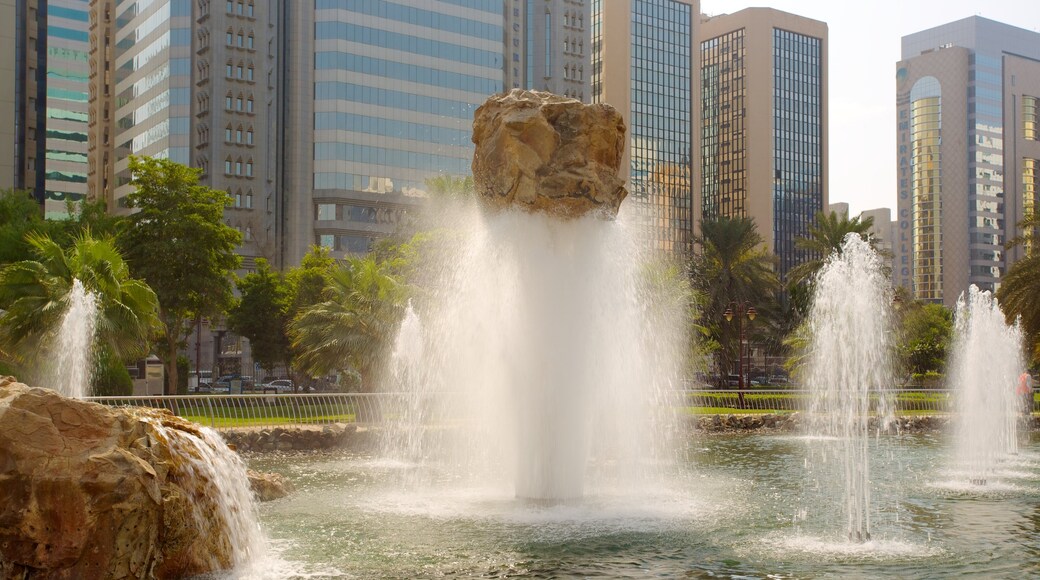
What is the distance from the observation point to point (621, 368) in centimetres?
1797

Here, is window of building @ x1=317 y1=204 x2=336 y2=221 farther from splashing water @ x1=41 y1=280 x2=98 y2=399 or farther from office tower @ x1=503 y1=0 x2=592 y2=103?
splashing water @ x1=41 y1=280 x2=98 y2=399

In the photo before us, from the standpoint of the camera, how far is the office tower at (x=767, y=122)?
159m

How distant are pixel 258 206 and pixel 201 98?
39.4 ft

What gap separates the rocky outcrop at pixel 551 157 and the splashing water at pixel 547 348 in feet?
1.20

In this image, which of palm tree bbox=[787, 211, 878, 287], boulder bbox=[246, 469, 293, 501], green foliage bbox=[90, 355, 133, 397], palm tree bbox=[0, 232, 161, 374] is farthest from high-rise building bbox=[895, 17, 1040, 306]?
boulder bbox=[246, 469, 293, 501]

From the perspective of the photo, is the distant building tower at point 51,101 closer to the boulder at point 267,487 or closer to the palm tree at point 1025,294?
the palm tree at point 1025,294

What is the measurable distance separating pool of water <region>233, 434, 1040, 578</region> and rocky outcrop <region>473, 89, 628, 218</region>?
15.7 ft

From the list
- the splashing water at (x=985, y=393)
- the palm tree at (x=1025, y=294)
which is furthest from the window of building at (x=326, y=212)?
the splashing water at (x=985, y=393)

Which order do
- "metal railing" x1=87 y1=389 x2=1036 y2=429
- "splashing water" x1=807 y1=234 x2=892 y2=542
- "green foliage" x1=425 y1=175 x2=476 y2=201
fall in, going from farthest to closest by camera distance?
1. "green foliage" x1=425 y1=175 x2=476 y2=201
2. "metal railing" x1=87 y1=389 x2=1036 y2=429
3. "splashing water" x1=807 y1=234 x2=892 y2=542

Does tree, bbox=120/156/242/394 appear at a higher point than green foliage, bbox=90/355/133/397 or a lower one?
higher

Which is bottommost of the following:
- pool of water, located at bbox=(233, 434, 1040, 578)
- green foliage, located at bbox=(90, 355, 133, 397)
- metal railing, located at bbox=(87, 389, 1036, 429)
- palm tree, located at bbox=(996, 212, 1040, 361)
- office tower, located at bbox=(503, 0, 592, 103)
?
pool of water, located at bbox=(233, 434, 1040, 578)

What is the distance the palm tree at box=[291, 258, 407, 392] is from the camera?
3344cm

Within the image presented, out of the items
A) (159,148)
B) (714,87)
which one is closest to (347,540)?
(159,148)

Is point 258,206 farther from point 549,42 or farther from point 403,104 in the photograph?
point 549,42
